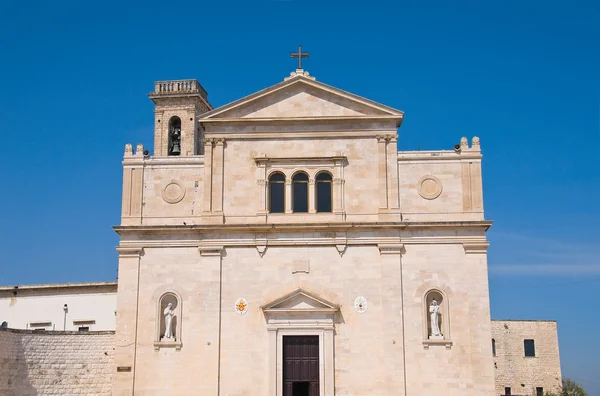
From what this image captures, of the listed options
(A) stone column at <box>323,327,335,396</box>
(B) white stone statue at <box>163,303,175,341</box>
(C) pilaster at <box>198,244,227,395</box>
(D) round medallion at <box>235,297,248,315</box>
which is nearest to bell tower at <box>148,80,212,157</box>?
(C) pilaster at <box>198,244,227,395</box>

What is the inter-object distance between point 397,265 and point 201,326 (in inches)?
286

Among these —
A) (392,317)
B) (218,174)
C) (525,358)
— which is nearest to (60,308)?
(218,174)

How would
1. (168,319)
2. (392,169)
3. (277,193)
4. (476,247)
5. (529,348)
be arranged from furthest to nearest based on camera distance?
1. (529,348)
2. (277,193)
3. (392,169)
4. (168,319)
5. (476,247)

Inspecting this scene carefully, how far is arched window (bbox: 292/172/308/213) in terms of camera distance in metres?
28.7

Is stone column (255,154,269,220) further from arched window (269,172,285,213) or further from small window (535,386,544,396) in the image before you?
small window (535,386,544,396)

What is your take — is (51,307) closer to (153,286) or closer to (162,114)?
(153,286)

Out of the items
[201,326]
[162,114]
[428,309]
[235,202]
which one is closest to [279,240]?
[235,202]

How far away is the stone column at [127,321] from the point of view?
27.4 metres

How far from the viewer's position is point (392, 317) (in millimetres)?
27328

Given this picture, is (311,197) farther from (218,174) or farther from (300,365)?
(300,365)

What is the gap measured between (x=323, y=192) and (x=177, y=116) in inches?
585


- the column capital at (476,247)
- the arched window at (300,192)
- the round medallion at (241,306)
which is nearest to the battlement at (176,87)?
the arched window at (300,192)

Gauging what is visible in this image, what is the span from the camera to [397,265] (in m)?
27.8

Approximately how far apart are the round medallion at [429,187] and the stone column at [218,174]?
23.8 ft
